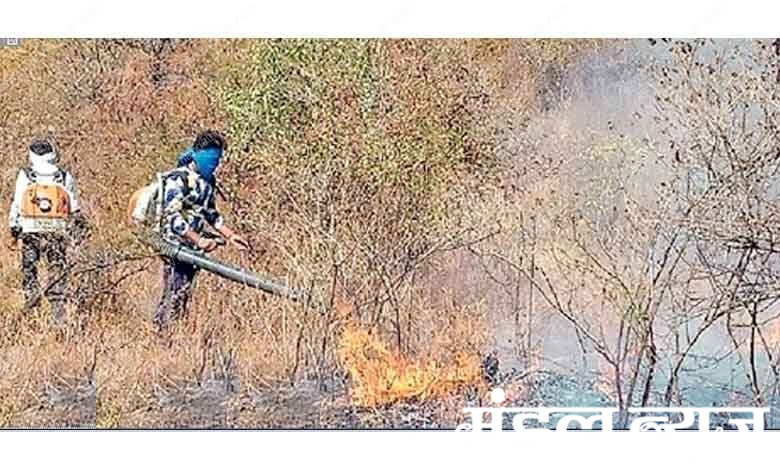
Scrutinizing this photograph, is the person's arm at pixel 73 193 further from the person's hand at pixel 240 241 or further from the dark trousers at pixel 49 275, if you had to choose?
the person's hand at pixel 240 241

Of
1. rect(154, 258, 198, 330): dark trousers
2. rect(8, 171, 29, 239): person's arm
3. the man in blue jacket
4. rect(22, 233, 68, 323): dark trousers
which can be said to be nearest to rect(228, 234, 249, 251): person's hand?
the man in blue jacket

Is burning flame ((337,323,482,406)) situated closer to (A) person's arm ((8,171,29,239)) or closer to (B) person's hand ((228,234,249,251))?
(B) person's hand ((228,234,249,251))

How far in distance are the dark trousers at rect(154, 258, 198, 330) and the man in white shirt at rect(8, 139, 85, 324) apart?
26cm

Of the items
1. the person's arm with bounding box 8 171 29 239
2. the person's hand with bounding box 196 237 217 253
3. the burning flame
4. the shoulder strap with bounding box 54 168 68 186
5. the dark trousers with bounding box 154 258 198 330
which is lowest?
the burning flame

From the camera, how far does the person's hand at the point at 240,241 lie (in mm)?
2861

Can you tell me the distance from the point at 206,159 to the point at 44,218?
0.46 metres

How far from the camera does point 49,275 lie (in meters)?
2.86

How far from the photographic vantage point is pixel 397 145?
9.41 ft

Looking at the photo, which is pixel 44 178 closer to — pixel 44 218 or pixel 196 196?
pixel 44 218

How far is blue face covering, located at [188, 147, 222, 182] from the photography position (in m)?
2.87

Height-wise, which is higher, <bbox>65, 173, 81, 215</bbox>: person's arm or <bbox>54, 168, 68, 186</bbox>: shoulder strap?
<bbox>54, 168, 68, 186</bbox>: shoulder strap
